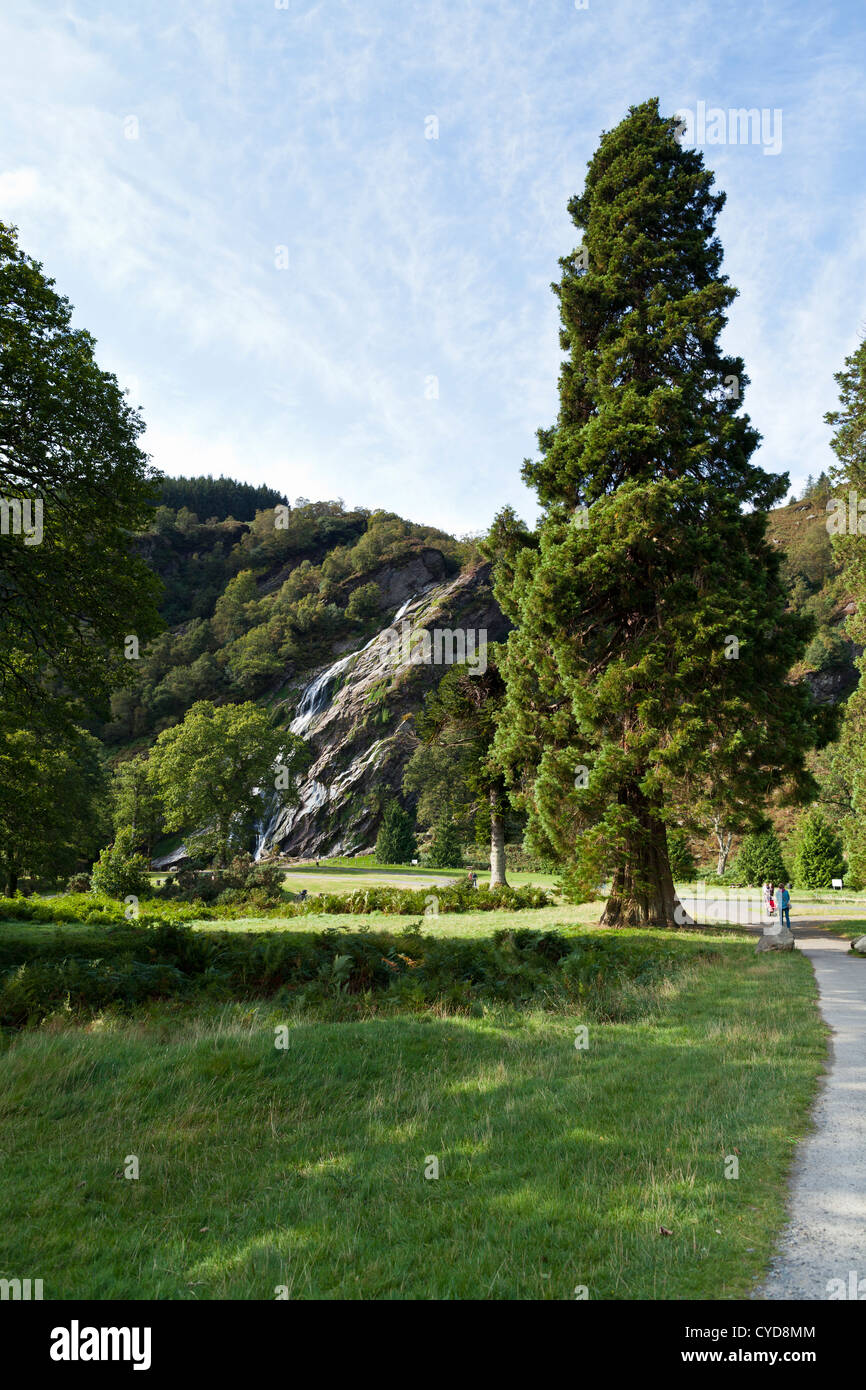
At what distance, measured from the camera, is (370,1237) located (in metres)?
3.81

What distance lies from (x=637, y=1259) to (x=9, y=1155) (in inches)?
170

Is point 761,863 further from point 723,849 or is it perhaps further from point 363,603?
point 363,603

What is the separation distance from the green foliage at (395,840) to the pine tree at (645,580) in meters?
40.3

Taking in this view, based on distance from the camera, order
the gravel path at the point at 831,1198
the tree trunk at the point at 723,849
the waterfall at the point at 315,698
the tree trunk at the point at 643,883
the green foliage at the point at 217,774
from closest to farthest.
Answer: the gravel path at the point at 831,1198 → the tree trunk at the point at 643,883 → the green foliage at the point at 217,774 → the tree trunk at the point at 723,849 → the waterfall at the point at 315,698

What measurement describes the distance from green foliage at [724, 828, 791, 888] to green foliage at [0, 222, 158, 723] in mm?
35892

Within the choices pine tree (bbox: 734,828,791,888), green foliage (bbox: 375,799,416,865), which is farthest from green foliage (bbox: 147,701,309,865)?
pine tree (bbox: 734,828,791,888)

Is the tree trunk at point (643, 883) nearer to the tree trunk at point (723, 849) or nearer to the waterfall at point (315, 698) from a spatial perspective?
the tree trunk at point (723, 849)

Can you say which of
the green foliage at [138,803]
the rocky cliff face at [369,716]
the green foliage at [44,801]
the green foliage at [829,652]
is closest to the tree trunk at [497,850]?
the green foliage at [44,801]

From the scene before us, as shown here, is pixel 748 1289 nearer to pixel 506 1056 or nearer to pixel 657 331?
pixel 506 1056

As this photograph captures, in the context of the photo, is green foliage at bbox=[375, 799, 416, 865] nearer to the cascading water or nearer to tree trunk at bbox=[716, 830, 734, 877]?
the cascading water

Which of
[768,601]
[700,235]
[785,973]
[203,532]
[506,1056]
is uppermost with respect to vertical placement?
[203,532]

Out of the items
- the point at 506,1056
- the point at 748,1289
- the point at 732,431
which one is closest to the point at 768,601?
the point at 732,431

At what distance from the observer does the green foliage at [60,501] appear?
14344mm

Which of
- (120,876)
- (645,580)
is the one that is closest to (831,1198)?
(645,580)
